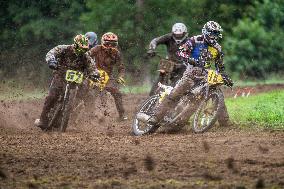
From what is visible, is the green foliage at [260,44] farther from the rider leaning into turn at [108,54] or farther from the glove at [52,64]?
the glove at [52,64]

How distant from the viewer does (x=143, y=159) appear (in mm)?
11609

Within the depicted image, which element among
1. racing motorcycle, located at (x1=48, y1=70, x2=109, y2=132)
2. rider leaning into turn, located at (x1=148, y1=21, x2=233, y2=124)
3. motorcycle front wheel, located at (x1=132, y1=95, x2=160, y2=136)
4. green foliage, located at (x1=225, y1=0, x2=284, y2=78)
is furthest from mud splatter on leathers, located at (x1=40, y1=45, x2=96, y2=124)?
green foliage, located at (x1=225, y1=0, x2=284, y2=78)

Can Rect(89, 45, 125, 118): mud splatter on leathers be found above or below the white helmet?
below

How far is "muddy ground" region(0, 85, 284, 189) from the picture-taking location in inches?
387

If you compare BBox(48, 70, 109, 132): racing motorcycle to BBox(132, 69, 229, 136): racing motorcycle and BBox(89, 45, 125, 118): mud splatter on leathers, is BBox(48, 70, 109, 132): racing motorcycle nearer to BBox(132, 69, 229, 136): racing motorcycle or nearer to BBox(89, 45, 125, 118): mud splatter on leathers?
BBox(132, 69, 229, 136): racing motorcycle

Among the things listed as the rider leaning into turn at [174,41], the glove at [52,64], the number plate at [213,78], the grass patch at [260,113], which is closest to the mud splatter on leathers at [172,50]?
the rider leaning into turn at [174,41]

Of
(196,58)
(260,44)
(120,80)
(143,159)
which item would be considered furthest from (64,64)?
(260,44)

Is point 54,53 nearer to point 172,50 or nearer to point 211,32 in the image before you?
point 211,32

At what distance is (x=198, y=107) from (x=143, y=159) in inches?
165

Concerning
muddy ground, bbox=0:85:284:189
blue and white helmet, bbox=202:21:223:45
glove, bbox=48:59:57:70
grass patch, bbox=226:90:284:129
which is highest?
blue and white helmet, bbox=202:21:223:45

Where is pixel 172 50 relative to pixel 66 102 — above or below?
above

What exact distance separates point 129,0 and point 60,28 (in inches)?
259

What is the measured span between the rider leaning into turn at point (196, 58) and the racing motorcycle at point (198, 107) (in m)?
0.13

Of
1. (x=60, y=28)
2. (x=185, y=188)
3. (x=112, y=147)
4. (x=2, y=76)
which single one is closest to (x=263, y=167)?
(x=185, y=188)
